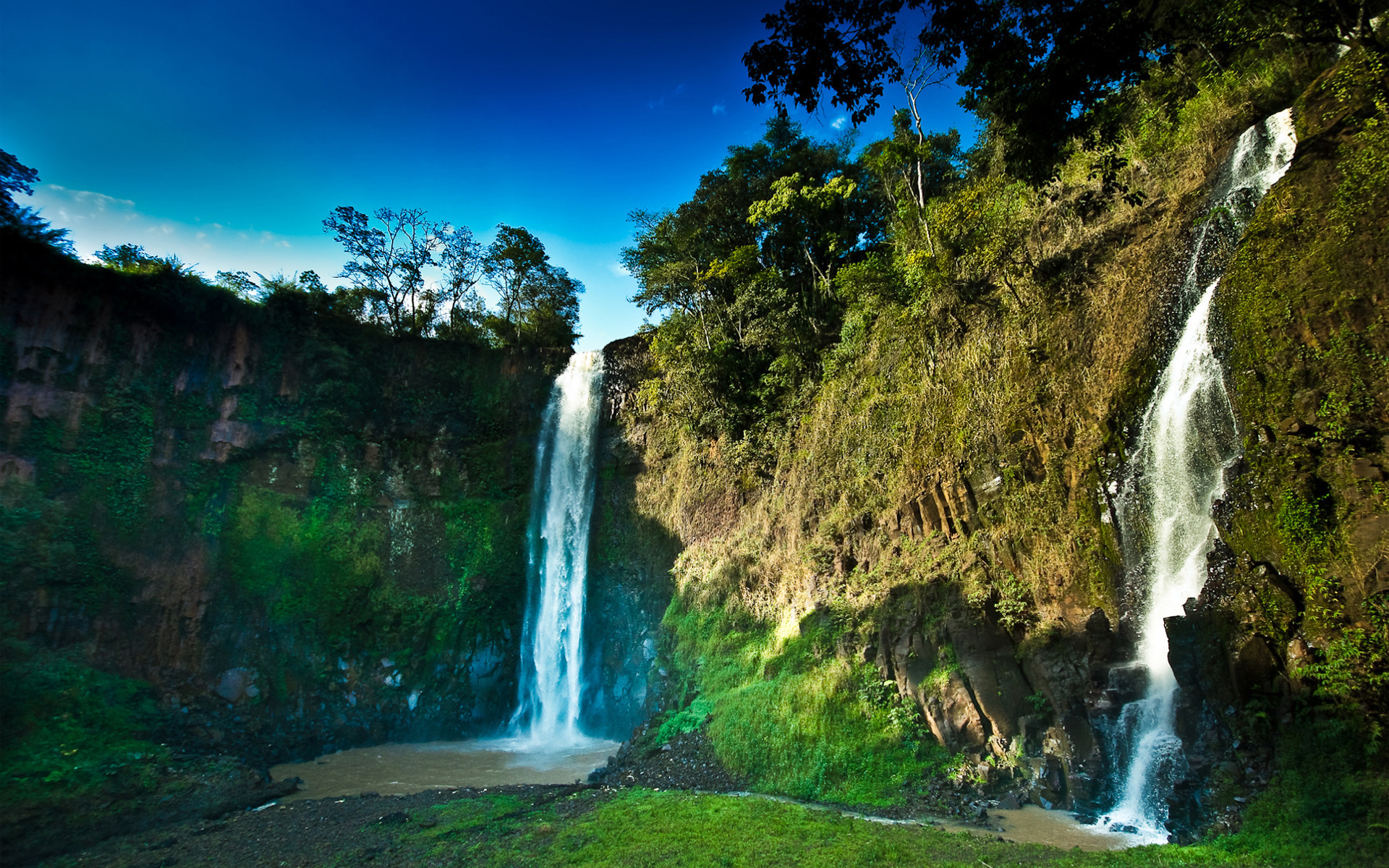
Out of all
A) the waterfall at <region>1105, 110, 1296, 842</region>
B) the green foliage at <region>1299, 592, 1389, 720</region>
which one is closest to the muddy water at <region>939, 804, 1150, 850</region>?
the waterfall at <region>1105, 110, 1296, 842</region>

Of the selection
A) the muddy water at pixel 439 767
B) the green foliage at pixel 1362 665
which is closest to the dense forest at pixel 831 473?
the green foliage at pixel 1362 665

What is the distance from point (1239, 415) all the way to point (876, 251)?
13.4m

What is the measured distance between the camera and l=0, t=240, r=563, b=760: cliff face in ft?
49.2

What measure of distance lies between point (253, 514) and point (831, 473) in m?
16.2

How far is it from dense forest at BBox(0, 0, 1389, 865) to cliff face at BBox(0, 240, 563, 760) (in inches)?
3.4

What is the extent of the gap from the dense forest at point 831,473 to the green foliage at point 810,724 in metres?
0.07

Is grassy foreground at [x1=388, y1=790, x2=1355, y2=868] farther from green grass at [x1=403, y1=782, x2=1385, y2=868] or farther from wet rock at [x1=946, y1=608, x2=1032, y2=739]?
wet rock at [x1=946, y1=608, x2=1032, y2=739]

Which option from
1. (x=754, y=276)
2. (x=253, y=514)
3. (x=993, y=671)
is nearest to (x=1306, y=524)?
(x=993, y=671)

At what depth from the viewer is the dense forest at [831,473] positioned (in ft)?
22.4

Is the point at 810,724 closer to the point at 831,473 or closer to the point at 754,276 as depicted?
the point at 831,473

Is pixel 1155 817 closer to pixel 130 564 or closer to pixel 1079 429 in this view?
pixel 1079 429

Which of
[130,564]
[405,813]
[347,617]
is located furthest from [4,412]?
[405,813]

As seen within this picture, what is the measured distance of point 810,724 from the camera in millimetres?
11312

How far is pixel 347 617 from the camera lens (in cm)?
1773
